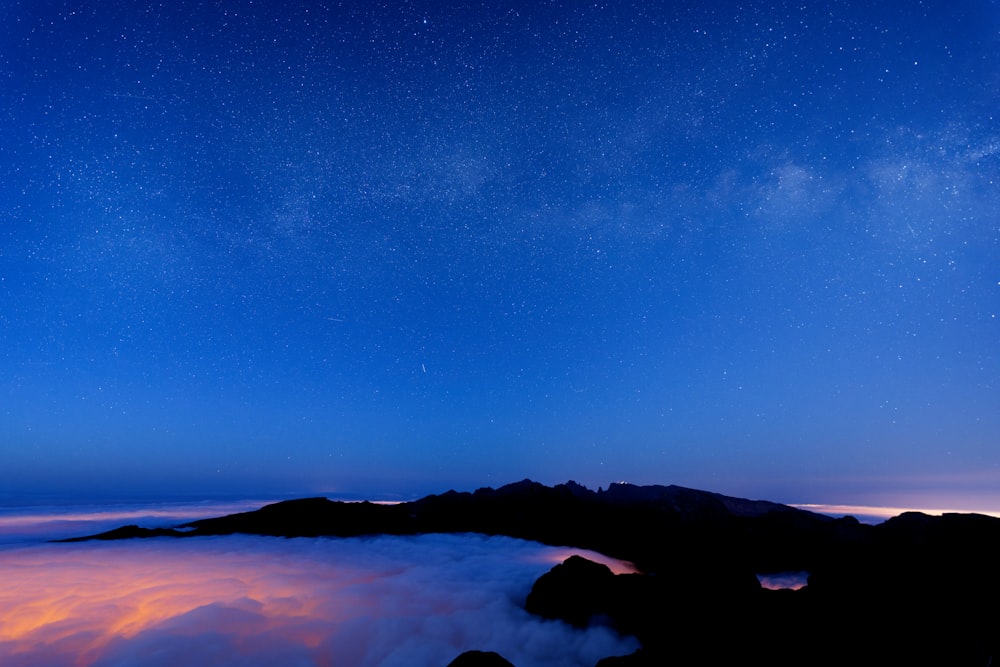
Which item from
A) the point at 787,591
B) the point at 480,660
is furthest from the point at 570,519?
the point at 480,660

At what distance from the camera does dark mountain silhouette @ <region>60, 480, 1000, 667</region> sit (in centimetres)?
767

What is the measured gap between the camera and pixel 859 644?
7754 millimetres

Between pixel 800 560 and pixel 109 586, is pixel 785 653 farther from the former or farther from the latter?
pixel 109 586

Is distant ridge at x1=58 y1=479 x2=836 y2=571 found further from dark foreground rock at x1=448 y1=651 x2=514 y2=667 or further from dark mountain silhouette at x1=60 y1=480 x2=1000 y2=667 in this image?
dark foreground rock at x1=448 y1=651 x2=514 y2=667

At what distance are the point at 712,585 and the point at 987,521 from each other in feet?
39.3

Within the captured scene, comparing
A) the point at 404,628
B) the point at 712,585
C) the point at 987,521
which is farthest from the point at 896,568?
the point at 404,628

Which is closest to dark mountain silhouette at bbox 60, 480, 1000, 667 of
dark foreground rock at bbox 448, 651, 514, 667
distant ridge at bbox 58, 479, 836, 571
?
distant ridge at bbox 58, 479, 836, 571

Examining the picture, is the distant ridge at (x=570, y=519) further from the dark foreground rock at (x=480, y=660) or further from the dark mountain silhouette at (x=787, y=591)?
the dark foreground rock at (x=480, y=660)

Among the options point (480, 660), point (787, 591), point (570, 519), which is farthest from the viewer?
point (570, 519)

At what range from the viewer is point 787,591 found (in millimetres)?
9648

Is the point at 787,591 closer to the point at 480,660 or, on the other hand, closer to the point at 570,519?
the point at 480,660

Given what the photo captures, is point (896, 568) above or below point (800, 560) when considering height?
above

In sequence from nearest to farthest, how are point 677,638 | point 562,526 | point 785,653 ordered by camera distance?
point 785,653, point 677,638, point 562,526

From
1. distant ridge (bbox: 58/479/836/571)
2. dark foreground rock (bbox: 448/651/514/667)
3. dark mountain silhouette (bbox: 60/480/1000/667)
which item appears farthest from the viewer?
distant ridge (bbox: 58/479/836/571)
